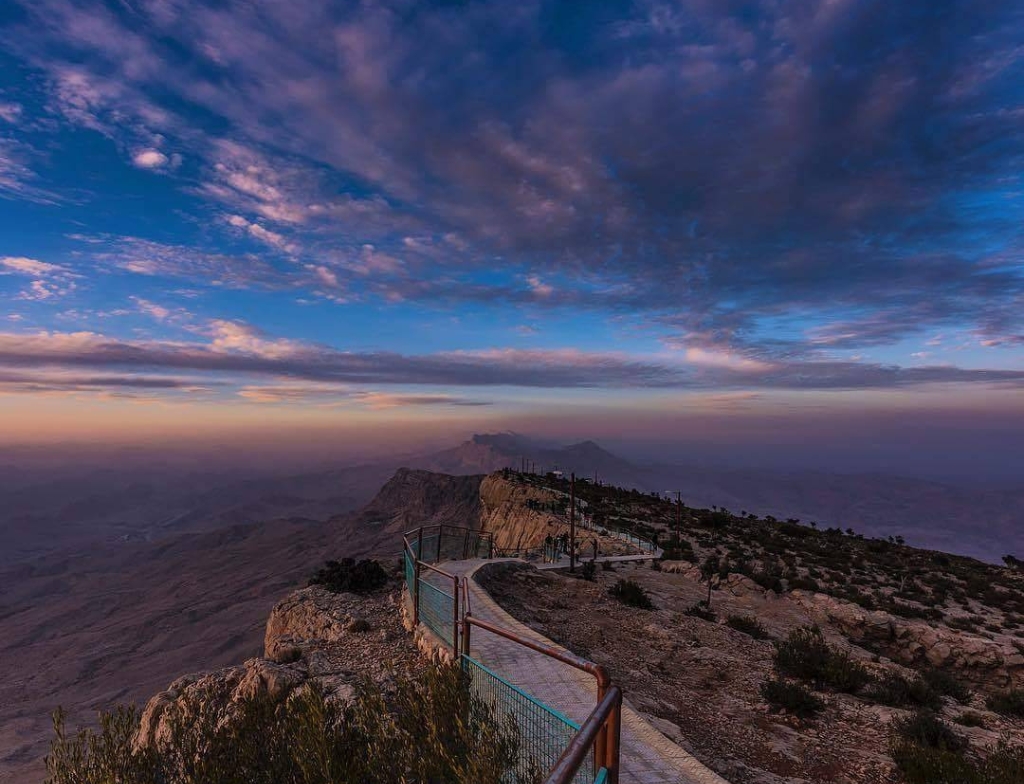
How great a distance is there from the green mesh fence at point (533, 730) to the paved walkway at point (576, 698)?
1203 millimetres

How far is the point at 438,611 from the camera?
10500mm

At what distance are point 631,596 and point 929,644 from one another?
984cm

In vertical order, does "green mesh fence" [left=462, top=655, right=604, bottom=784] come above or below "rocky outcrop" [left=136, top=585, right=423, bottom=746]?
above

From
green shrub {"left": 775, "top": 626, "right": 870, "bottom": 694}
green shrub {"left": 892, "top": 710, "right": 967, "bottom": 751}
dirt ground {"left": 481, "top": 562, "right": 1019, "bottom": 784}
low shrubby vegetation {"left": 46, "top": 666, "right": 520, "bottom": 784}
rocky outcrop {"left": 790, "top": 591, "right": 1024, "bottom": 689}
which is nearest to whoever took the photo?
low shrubby vegetation {"left": 46, "top": 666, "right": 520, "bottom": 784}

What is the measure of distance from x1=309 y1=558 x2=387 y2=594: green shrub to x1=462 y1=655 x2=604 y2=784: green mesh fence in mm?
12988

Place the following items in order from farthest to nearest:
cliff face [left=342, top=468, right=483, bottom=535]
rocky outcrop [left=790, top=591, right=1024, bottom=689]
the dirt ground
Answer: cliff face [left=342, top=468, right=483, bottom=535], rocky outcrop [left=790, top=591, right=1024, bottom=689], the dirt ground

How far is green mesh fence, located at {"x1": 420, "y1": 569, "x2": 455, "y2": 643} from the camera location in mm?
9781

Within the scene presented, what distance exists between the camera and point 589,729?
2857 mm

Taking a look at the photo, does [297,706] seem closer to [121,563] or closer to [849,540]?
[849,540]

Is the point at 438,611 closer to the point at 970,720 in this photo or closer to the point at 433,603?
the point at 433,603

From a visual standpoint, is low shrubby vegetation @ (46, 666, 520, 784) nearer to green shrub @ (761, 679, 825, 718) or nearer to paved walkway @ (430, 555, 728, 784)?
paved walkway @ (430, 555, 728, 784)

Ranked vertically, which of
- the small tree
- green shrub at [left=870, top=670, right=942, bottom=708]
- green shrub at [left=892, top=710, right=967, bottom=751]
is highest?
green shrub at [left=892, top=710, right=967, bottom=751]

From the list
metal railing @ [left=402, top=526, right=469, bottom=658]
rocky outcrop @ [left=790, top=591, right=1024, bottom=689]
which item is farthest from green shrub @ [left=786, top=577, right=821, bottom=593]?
metal railing @ [left=402, top=526, right=469, bottom=658]

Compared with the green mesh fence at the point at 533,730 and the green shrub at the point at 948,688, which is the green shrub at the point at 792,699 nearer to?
the green shrub at the point at 948,688
